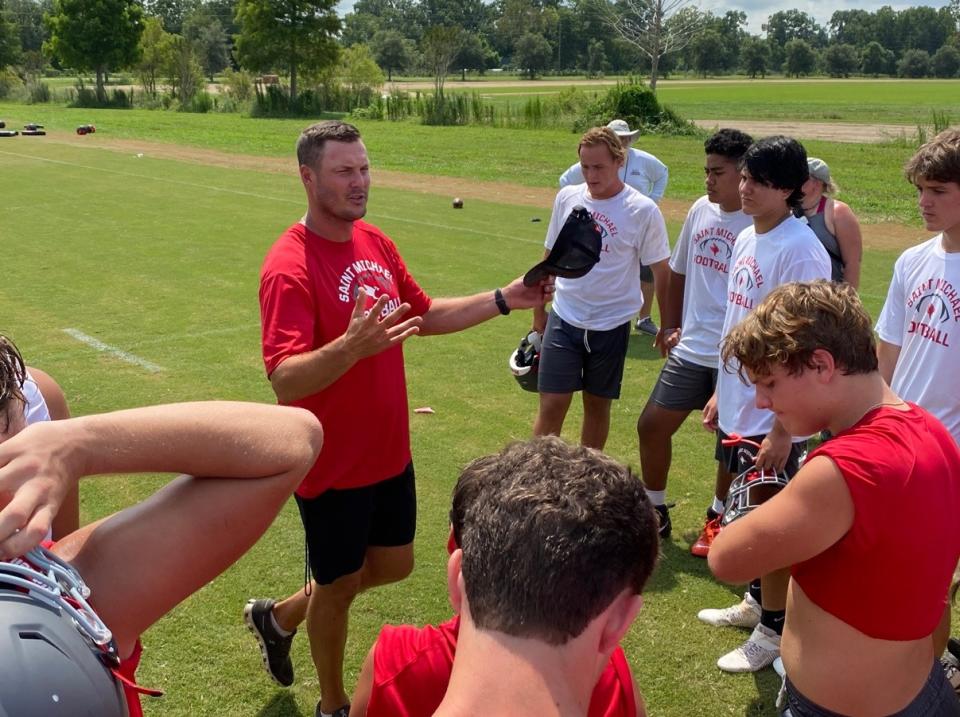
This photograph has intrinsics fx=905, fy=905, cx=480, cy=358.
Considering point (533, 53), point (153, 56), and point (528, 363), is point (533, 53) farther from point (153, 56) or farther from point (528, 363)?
point (528, 363)

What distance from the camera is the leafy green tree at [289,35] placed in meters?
54.6

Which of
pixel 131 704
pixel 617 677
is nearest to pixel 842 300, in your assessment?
pixel 617 677

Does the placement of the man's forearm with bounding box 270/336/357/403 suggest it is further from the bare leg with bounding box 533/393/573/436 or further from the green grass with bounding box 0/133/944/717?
the bare leg with bounding box 533/393/573/436

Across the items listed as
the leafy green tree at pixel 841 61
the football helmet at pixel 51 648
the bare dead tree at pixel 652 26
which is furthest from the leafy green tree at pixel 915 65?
the football helmet at pixel 51 648

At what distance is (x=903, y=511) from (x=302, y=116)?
49.2 metres

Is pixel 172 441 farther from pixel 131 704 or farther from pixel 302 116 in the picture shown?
pixel 302 116

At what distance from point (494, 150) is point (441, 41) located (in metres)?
24.1

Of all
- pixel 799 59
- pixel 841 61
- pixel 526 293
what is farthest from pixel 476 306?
pixel 841 61

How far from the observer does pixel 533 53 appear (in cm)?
12594

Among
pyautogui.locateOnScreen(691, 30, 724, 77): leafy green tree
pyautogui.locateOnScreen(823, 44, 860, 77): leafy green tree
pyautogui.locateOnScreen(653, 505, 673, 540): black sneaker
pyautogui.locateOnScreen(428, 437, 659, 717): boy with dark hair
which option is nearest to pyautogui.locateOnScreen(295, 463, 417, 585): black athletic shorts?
pyautogui.locateOnScreen(653, 505, 673, 540): black sneaker

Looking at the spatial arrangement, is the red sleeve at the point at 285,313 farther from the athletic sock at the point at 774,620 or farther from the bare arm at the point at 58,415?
the athletic sock at the point at 774,620

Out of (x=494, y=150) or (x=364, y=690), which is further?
(x=494, y=150)

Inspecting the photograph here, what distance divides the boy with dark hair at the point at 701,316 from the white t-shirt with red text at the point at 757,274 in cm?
60

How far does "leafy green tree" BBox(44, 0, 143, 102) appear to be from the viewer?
216 feet
